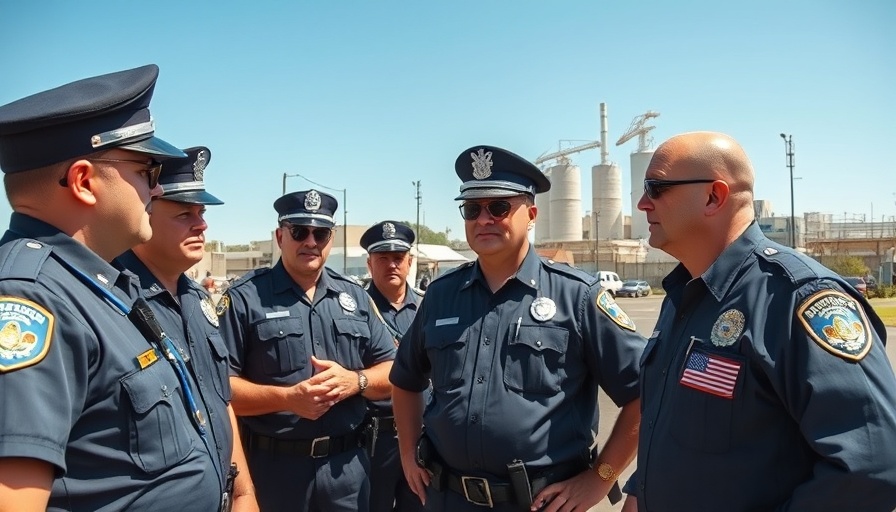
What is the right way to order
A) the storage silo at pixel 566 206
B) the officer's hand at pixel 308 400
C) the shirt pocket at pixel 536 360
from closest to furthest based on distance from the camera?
the shirt pocket at pixel 536 360 < the officer's hand at pixel 308 400 < the storage silo at pixel 566 206

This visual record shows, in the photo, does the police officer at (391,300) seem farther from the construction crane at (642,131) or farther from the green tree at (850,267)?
the construction crane at (642,131)

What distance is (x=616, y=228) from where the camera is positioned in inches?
3157

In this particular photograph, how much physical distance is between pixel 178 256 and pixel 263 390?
89cm

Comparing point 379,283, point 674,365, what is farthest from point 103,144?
point 379,283

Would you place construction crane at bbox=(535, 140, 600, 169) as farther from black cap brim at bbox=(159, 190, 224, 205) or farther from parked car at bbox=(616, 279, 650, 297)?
black cap brim at bbox=(159, 190, 224, 205)

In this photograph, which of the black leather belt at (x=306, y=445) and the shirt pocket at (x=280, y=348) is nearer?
the black leather belt at (x=306, y=445)

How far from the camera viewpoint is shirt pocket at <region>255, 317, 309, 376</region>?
3.83 m

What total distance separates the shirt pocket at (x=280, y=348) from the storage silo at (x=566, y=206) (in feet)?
246

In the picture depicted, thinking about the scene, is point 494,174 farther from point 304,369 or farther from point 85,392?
point 85,392

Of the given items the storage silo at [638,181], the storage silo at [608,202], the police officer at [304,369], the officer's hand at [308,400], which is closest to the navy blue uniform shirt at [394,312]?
the police officer at [304,369]

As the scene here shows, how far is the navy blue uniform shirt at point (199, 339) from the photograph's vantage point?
232 centimetres

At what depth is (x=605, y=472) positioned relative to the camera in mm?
2941

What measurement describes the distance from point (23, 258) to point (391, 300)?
421 centimetres

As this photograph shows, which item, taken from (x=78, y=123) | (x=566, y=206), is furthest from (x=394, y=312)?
(x=566, y=206)
